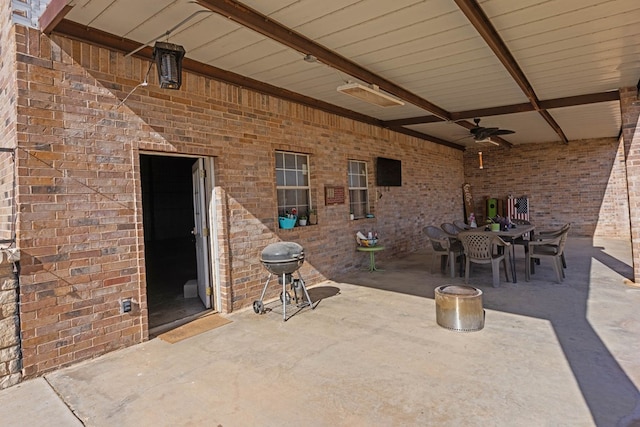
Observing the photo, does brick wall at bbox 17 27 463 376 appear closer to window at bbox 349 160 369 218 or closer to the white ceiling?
the white ceiling

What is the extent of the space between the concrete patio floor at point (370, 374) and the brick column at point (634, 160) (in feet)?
3.94

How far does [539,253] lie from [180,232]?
42.7 feet

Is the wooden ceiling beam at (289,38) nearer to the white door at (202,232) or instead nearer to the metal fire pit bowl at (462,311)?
the white door at (202,232)

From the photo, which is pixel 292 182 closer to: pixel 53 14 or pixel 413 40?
pixel 413 40

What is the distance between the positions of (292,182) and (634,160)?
524cm

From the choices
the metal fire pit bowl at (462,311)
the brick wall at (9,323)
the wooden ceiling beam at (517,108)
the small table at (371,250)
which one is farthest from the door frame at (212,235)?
the wooden ceiling beam at (517,108)

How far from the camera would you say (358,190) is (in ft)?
24.8

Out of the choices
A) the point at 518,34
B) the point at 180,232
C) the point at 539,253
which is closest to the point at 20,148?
the point at 518,34

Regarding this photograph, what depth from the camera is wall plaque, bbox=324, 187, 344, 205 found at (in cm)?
638

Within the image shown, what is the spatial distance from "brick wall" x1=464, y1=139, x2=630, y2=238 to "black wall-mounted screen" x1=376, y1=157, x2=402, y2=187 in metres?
5.34

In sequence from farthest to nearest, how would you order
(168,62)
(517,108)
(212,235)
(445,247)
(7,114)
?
(517,108) < (445,247) < (212,235) < (7,114) < (168,62)

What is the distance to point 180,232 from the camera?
14.8 meters

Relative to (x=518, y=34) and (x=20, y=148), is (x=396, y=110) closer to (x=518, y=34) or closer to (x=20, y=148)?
(x=518, y=34)

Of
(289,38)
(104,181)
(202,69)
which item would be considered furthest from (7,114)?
(289,38)
